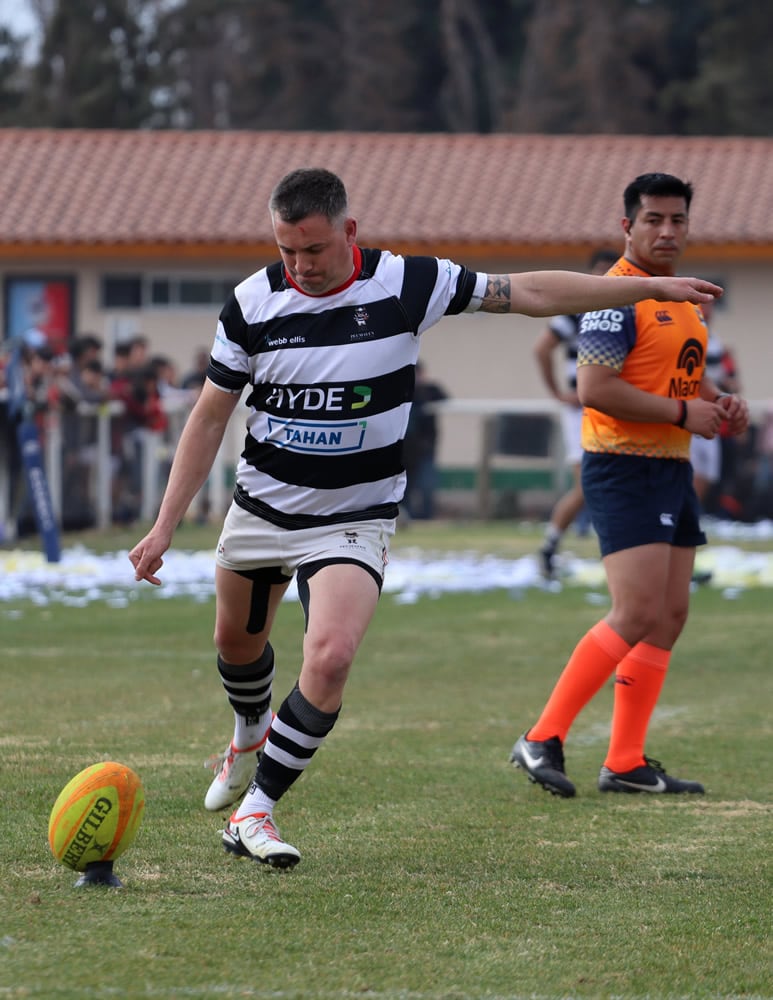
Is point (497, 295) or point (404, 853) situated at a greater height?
point (497, 295)

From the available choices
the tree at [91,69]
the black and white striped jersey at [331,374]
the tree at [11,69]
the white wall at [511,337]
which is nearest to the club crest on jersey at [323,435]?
the black and white striped jersey at [331,374]

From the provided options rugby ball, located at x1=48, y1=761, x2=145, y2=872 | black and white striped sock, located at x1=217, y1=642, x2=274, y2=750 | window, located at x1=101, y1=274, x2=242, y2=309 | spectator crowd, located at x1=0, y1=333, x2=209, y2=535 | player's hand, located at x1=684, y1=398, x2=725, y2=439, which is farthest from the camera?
window, located at x1=101, y1=274, x2=242, y2=309

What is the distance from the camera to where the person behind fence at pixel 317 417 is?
5.25m

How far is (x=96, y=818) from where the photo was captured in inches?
192

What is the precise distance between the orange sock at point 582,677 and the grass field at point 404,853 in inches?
10.5

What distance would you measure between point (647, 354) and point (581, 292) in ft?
3.86

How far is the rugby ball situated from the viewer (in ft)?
16.0

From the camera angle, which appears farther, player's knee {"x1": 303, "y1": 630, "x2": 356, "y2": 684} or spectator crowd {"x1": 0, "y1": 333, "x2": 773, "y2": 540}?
spectator crowd {"x1": 0, "y1": 333, "x2": 773, "y2": 540}

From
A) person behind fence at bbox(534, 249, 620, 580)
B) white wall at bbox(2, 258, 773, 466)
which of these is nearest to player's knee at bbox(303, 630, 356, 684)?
person behind fence at bbox(534, 249, 620, 580)

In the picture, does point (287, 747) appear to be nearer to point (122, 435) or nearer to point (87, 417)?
point (87, 417)

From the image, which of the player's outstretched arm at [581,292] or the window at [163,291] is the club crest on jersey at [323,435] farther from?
the window at [163,291]

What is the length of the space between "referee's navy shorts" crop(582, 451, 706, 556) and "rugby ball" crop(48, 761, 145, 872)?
2.34 metres

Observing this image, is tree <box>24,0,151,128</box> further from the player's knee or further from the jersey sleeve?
the player's knee

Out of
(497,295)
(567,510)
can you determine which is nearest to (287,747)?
(497,295)
